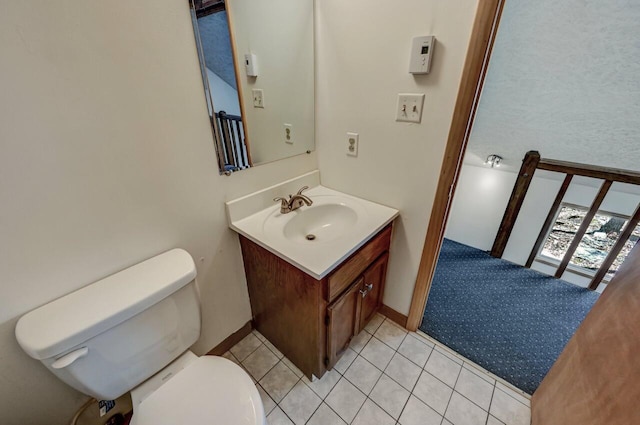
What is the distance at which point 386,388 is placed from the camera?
1.27m

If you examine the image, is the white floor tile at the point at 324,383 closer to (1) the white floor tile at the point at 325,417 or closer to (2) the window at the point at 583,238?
(1) the white floor tile at the point at 325,417

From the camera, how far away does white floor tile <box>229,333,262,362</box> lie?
144 centimetres

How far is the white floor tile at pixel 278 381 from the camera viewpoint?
4.13ft

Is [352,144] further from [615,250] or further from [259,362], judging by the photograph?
[615,250]

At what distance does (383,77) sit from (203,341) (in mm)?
1548

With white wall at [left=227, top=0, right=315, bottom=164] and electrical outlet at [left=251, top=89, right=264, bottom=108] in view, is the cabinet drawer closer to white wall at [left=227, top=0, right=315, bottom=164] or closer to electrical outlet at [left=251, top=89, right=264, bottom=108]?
white wall at [left=227, top=0, right=315, bottom=164]

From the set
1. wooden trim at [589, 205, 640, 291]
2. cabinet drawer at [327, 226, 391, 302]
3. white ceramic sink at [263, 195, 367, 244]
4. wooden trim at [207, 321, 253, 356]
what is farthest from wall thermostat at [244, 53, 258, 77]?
wooden trim at [589, 205, 640, 291]

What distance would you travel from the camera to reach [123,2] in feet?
2.32

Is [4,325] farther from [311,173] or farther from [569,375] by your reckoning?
[569,375]

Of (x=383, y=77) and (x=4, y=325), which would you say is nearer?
(x=4, y=325)

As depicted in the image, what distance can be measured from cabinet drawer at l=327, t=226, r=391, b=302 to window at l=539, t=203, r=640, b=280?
1.74 m

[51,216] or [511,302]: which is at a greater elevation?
[51,216]

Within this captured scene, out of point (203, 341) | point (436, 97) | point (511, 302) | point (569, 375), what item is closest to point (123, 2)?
point (436, 97)

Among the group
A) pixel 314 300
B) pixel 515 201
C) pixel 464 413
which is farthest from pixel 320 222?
pixel 515 201
